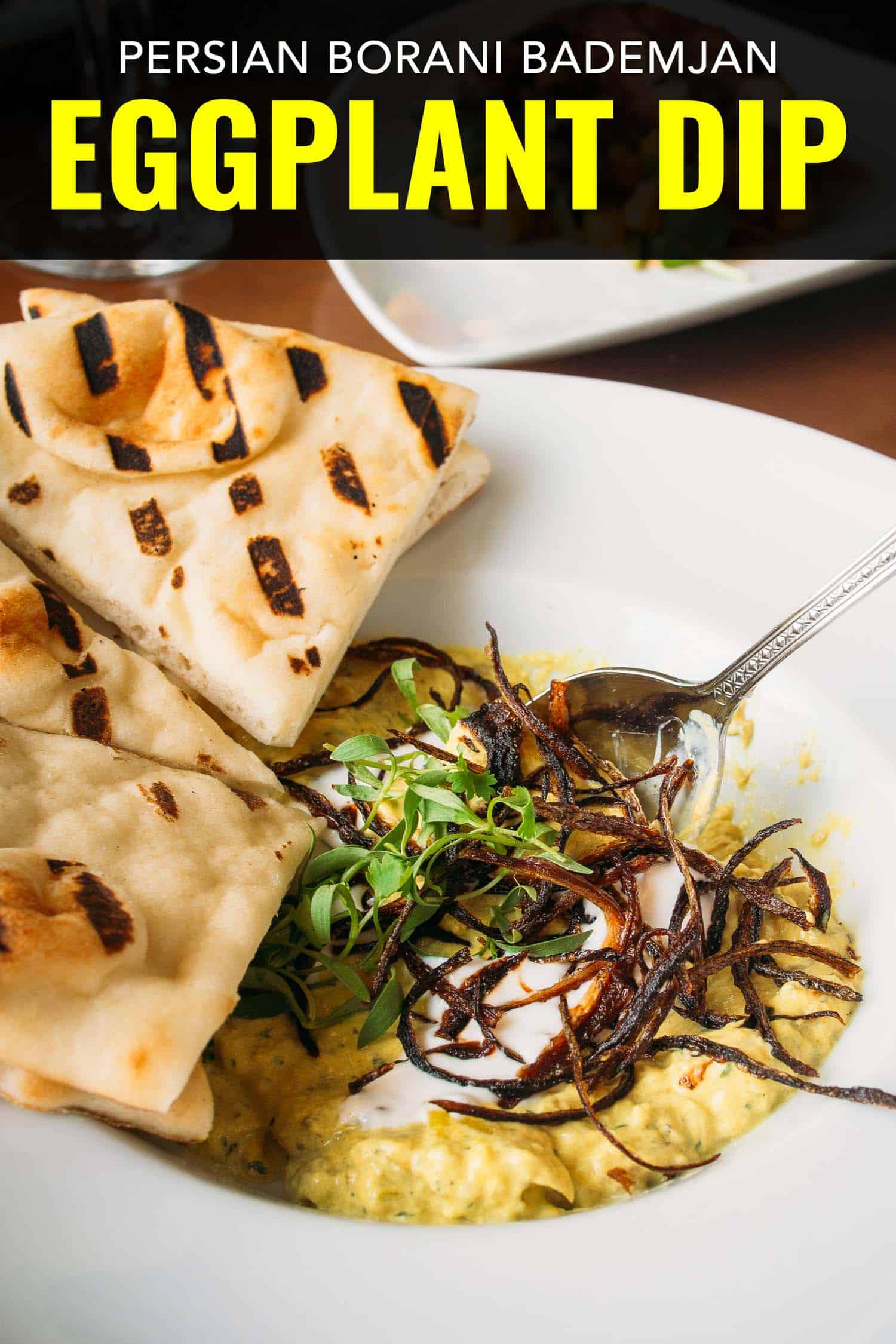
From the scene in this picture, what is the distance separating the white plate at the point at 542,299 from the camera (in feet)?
12.9

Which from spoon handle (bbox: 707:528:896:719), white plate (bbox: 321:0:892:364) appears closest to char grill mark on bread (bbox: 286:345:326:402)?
white plate (bbox: 321:0:892:364)

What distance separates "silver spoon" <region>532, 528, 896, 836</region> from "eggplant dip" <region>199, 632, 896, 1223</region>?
0.07 metres

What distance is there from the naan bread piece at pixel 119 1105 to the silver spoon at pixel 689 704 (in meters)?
1.25

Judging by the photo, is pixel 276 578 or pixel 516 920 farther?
pixel 276 578

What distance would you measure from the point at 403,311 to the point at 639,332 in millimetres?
798

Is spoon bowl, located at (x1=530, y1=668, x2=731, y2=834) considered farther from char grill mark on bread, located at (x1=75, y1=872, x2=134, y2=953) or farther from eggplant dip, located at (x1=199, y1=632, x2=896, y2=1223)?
char grill mark on bread, located at (x1=75, y1=872, x2=134, y2=953)

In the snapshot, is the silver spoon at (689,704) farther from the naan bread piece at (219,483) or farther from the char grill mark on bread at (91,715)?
the char grill mark on bread at (91,715)

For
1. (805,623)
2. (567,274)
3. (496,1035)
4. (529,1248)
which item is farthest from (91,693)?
(567,274)

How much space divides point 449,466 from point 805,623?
957 millimetres

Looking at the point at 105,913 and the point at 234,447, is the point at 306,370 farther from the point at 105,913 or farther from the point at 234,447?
the point at 105,913

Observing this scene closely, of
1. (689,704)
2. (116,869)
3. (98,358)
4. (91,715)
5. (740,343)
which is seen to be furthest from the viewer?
(740,343)

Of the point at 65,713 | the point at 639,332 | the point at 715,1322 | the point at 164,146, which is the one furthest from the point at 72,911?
the point at 164,146

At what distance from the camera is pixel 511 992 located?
8.47 feet

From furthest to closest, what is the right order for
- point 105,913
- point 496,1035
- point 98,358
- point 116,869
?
point 98,358
point 496,1035
point 116,869
point 105,913
